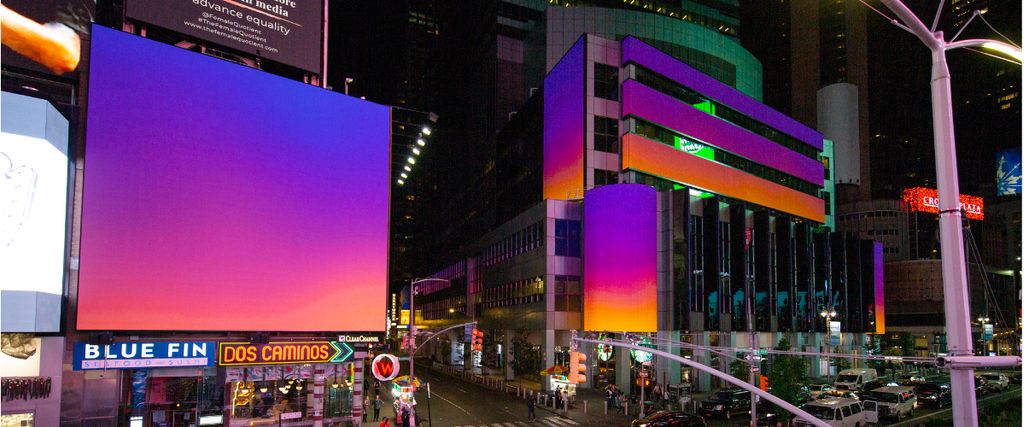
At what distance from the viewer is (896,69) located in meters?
160

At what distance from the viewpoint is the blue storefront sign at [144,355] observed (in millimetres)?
30141

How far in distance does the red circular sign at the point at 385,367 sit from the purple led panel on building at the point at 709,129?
38014 millimetres

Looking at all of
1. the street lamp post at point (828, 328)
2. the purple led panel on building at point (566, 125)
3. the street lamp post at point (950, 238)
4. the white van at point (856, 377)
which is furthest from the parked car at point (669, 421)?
the street lamp post at point (828, 328)

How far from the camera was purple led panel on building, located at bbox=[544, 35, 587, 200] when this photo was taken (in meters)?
64.9

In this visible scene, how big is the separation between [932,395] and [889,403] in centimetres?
873

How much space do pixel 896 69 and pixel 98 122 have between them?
167 meters

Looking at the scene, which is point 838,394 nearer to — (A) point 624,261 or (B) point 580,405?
(B) point 580,405

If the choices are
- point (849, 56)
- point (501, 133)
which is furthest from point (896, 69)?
point (501, 133)

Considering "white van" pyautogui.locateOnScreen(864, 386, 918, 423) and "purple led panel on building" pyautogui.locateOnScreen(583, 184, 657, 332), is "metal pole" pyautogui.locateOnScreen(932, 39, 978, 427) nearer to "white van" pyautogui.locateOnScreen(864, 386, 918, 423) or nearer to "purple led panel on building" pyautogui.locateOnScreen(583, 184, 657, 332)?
"white van" pyautogui.locateOnScreen(864, 386, 918, 423)

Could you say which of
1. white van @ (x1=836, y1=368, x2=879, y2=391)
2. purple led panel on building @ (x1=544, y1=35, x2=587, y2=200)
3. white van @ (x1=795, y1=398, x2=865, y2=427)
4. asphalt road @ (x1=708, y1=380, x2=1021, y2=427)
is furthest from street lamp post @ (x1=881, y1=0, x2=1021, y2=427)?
purple led panel on building @ (x1=544, y1=35, x2=587, y2=200)

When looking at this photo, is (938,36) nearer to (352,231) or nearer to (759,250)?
(352,231)

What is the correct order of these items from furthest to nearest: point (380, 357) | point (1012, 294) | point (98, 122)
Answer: point (1012, 294), point (380, 357), point (98, 122)

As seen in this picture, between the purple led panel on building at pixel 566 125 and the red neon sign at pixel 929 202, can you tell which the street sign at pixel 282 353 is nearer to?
the purple led panel on building at pixel 566 125

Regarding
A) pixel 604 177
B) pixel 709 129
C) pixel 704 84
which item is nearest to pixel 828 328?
pixel 709 129
